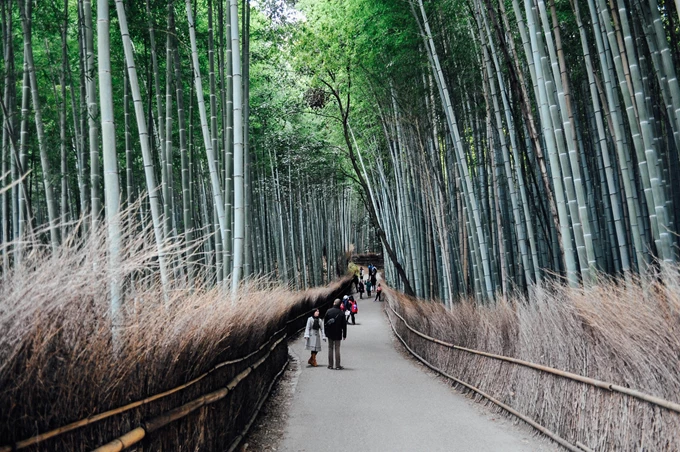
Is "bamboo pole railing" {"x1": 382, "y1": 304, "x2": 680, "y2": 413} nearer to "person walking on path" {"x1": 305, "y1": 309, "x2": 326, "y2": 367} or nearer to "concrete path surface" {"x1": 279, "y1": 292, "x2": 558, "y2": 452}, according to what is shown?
"concrete path surface" {"x1": 279, "y1": 292, "x2": 558, "y2": 452}

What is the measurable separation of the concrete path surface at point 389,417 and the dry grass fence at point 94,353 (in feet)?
3.99

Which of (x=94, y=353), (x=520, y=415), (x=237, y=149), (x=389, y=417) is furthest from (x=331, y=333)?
(x=94, y=353)

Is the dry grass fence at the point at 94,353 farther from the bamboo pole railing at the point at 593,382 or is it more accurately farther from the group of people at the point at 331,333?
the group of people at the point at 331,333

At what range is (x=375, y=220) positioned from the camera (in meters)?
12.0

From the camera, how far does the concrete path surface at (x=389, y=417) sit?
4.20m

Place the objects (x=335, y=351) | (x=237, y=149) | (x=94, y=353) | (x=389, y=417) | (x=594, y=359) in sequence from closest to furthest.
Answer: (x=94, y=353) < (x=594, y=359) < (x=389, y=417) < (x=237, y=149) < (x=335, y=351)

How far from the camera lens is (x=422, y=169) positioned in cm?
923

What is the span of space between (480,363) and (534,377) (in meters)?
1.37

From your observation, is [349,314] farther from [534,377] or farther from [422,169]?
[534,377]

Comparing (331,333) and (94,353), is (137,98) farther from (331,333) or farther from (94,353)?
(331,333)

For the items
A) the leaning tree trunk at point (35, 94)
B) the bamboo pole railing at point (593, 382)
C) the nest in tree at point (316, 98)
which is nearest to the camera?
the bamboo pole railing at point (593, 382)

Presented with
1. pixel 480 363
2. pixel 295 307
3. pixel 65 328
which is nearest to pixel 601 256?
pixel 480 363

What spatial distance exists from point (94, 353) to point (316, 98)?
12068mm

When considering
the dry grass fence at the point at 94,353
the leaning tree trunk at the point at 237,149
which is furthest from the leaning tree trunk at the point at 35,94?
the dry grass fence at the point at 94,353
